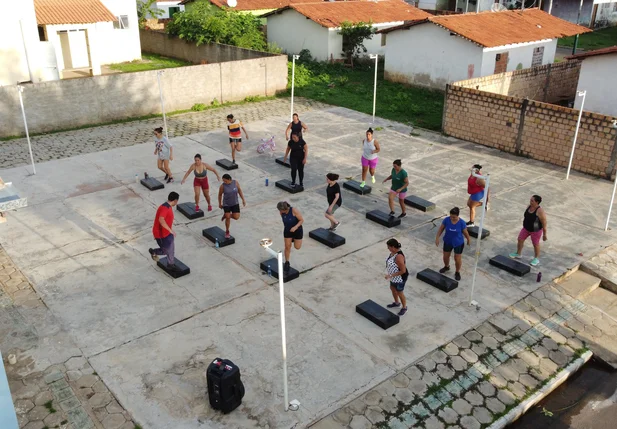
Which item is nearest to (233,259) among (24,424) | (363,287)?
(363,287)

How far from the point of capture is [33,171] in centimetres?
1590

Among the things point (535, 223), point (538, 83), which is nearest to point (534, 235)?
point (535, 223)

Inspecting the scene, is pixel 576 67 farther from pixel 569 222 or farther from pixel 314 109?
pixel 569 222

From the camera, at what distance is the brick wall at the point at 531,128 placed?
15.7m

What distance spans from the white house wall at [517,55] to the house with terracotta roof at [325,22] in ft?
29.1

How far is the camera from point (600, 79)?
816 inches

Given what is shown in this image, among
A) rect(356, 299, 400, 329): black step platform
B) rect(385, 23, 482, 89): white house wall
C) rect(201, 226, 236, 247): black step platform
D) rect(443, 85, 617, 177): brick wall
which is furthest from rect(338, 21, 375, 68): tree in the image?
rect(356, 299, 400, 329): black step platform

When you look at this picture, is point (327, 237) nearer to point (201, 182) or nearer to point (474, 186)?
point (201, 182)

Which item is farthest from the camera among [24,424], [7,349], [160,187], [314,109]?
[314,109]

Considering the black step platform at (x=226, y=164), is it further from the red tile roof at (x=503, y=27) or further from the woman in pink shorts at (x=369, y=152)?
the red tile roof at (x=503, y=27)

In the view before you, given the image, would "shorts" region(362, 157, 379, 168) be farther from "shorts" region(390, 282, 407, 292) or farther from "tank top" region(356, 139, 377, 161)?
"shorts" region(390, 282, 407, 292)

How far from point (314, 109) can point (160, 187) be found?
407 inches

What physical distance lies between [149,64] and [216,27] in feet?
16.2

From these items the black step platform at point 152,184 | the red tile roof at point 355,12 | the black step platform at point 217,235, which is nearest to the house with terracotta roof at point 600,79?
the red tile roof at point 355,12
